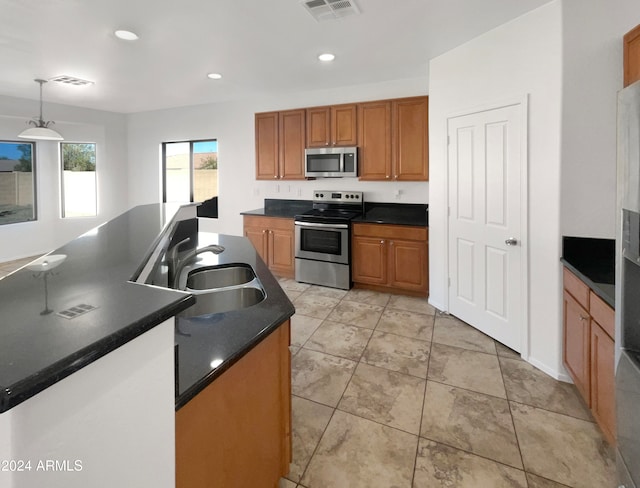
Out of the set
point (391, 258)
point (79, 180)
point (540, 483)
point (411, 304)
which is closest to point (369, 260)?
point (391, 258)

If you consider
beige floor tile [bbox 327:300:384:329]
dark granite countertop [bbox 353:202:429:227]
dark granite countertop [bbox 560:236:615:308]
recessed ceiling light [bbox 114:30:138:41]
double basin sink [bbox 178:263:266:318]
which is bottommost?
beige floor tile [bbox 327:300:384:329]

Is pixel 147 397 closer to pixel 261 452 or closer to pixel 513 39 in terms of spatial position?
pixel 261 452

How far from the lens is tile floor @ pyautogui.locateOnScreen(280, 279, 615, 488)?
1723 millimetres

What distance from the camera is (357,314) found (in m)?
3.71

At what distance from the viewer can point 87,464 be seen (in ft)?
2.07

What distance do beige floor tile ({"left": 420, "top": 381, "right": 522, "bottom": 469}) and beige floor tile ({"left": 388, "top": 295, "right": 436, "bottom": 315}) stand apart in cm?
144

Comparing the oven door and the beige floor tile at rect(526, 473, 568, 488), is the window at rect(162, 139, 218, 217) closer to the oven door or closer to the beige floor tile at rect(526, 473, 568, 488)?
the oven door

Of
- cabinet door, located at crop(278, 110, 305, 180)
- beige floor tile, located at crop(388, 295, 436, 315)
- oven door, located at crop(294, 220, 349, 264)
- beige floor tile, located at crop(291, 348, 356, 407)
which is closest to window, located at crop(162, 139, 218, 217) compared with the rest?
A: cabinet door, located at crop(278, 110, 305, 180)

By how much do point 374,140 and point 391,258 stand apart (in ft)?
4.87

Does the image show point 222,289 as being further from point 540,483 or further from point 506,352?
point 506,352

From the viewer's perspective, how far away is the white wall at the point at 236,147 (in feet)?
15.1

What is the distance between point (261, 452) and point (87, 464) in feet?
2.76

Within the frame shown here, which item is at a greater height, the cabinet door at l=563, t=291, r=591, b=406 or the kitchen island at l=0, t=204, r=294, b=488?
the kitchen island at l=0, t=204, r=294, b=488

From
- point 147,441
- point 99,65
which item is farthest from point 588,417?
point 99,65
